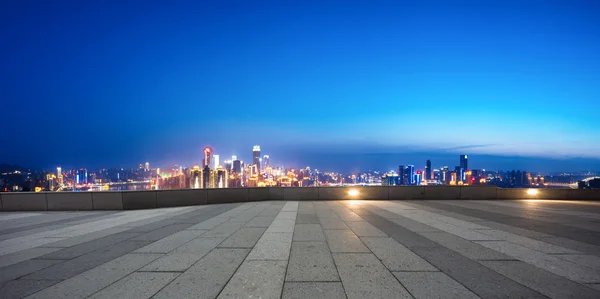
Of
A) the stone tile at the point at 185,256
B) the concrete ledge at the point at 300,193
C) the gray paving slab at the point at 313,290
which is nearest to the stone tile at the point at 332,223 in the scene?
the stone tile at the point at 185,256

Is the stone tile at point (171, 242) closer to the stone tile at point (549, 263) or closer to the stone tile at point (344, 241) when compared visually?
the stone tile at point (344, 241)

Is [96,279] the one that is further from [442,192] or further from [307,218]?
[442,192]

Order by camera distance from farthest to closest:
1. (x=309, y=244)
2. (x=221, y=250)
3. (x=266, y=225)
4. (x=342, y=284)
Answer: (x=266, y=225) < (x=309, y=244) < (x=221, y=250) < (x=342, y=284)

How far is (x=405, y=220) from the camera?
35.0ft

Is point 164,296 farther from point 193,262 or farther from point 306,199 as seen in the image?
point 306,199

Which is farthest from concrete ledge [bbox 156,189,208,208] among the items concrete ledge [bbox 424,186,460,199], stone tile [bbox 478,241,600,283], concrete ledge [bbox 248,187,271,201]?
concrete ledge [bbox 424,186,460,199]

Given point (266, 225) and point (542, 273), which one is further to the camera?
point (266, 225)

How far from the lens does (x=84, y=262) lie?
232 inches

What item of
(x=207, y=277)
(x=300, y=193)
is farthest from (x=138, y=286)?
(x=300, y=193)

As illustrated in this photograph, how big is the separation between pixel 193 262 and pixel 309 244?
2.95m

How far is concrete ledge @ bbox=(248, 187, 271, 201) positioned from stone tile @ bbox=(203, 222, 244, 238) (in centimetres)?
766

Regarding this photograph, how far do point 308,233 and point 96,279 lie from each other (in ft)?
17.8

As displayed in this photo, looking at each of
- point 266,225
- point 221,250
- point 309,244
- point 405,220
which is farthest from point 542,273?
point 266,225

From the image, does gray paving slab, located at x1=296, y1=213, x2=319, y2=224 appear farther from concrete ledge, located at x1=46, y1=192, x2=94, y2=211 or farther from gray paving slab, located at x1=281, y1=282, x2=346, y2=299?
concrete ledge, located at x1=46, y1=192, x2=94, y2=211
